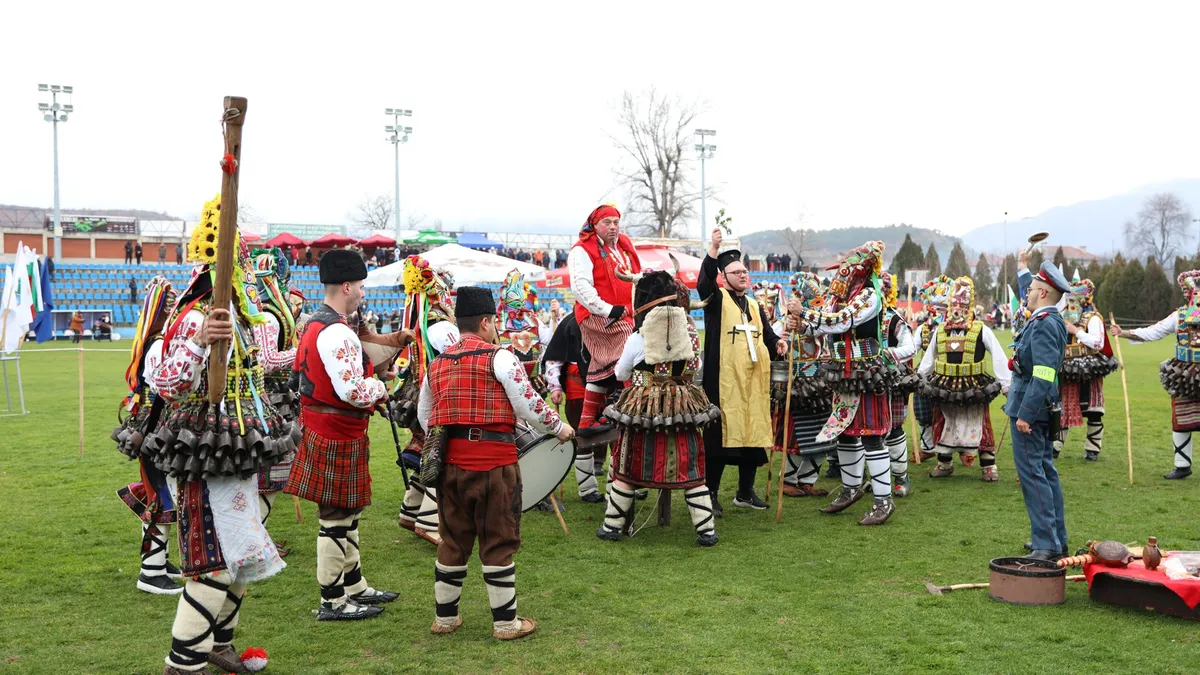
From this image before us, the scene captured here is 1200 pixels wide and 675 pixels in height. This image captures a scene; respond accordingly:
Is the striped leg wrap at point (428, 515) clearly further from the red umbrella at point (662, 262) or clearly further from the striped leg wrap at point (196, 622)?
the red umbrella at point (662, 262)

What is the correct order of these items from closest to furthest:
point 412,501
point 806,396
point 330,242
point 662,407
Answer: point 662,407
point 412,501
point 806,396
point 330,242

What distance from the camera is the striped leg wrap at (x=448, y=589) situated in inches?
212

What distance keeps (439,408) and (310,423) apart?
0.88 m

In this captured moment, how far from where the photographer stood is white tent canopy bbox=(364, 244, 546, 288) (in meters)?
23.9

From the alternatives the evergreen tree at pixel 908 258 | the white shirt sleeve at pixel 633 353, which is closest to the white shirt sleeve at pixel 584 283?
the white shirt sleeve at pixel 633 353

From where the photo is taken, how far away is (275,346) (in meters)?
6.78

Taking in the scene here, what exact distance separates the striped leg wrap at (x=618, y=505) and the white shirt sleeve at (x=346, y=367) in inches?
112

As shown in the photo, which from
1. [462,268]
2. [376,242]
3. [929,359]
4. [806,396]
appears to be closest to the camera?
[806,396]

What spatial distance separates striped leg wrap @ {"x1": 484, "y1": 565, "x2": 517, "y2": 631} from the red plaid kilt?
900 mm

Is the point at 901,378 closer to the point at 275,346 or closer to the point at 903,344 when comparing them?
the point at 903,344

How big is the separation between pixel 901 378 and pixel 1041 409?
267 cm

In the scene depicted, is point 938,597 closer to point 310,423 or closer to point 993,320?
point 310,423

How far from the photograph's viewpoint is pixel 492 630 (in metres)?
5.52

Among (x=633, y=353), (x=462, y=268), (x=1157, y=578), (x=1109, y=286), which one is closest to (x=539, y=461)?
(x=633, y=353)
